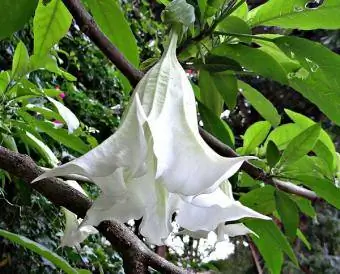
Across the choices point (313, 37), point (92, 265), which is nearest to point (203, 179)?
→ point (92, 265)

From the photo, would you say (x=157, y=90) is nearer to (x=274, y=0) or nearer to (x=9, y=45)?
(x=274, y=0)

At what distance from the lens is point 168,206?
426 mm

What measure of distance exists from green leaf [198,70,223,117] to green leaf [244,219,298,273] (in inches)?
6.3

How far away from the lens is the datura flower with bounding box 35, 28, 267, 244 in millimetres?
363

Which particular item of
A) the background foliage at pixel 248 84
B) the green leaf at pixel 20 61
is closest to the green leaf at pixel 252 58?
the background foliage at pixel 248 84

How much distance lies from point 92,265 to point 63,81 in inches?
30.5

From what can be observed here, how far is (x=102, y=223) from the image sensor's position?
0.58 metres

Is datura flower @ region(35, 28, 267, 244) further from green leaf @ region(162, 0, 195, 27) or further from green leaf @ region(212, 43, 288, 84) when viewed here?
green leaf @ region(212, 43, 288, 84)

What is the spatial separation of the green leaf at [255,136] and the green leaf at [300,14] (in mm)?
256

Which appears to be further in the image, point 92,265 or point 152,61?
point 92,265

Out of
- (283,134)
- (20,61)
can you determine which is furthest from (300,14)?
(20,61)

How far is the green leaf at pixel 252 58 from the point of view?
2.07 ft

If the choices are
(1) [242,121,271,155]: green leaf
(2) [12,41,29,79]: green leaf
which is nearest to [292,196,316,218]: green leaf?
(1) [242,121,271,155]: green leaf

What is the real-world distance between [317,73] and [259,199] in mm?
213
